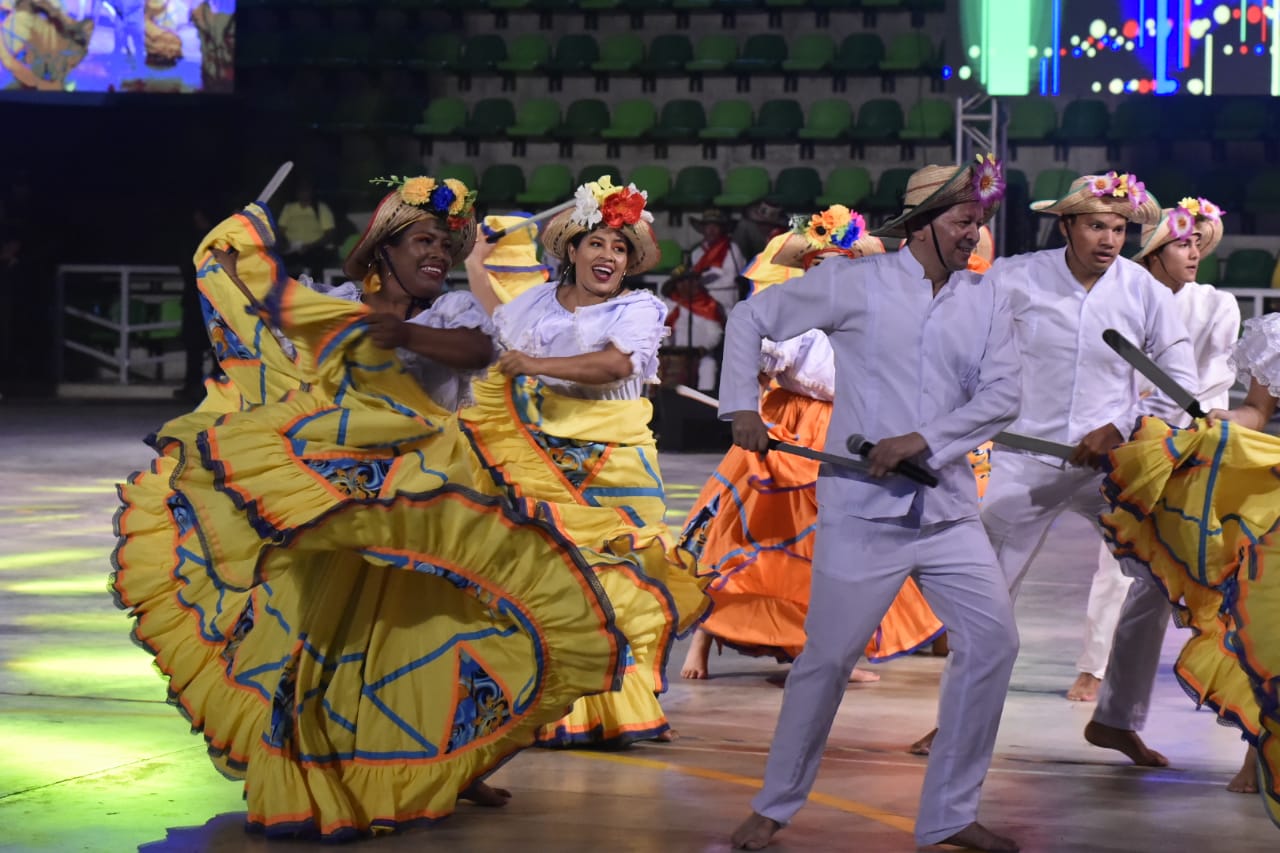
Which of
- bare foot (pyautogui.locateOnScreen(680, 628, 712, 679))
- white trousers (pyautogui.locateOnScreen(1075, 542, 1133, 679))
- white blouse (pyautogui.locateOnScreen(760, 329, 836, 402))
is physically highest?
white blouse (pyautogui.locateOnScreen(760, 329, 836, 402))

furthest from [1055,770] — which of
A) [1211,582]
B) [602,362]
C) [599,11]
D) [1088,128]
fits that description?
[599,11]

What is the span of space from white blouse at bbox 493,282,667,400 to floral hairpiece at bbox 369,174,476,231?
0.61 meters

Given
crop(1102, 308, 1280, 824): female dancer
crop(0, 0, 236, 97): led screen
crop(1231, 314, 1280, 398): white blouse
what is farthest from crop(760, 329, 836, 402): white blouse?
crop(0, 0, 236, 97): led screen

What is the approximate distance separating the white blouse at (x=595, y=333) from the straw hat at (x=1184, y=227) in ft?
5.43

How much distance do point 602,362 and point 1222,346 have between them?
237cm

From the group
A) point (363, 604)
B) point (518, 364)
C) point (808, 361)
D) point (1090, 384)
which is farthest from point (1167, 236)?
point (363, 604)

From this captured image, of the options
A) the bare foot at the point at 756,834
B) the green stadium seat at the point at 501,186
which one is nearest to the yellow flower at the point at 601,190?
the bare foot at the point at 756,834

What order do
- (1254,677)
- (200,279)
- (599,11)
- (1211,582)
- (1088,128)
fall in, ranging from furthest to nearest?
(599,11) → (1088,128) → (200,279) → (1211,582) → (1254,677)

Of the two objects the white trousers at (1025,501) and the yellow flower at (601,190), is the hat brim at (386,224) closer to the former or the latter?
the yellow flower at (601,190)

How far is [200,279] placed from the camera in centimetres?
521

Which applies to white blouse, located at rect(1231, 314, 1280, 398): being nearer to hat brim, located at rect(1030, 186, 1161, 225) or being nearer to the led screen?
hat brim, located at rect(1030, 186, 1161, 225)

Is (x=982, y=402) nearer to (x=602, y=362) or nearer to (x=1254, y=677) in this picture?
(x=1254, y=677)

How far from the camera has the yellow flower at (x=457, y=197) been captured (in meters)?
4.81

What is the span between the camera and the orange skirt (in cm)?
662
